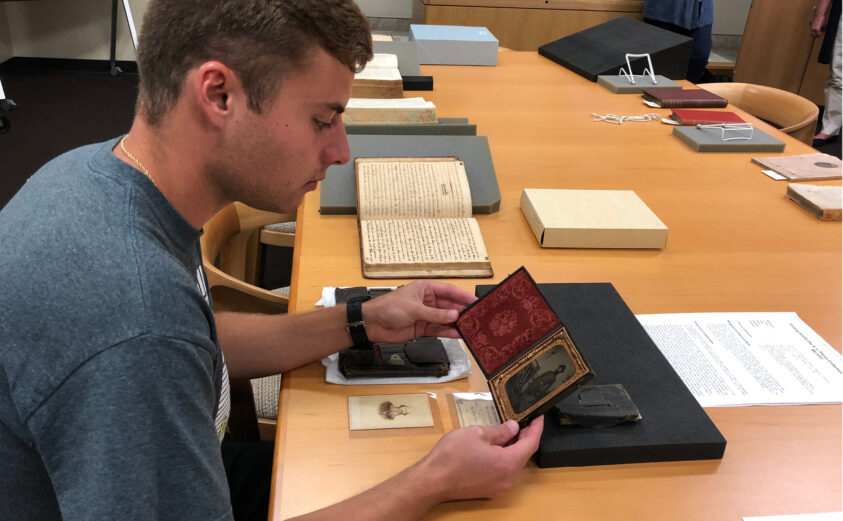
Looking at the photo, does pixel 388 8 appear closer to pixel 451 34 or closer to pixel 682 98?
pixel 451 34

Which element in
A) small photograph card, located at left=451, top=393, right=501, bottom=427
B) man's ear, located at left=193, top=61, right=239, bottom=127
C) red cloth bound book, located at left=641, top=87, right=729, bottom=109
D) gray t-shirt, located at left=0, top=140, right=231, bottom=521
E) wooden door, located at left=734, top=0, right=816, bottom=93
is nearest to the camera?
gray t-shirt, located at left=0, top=140, right=231, bottom=521

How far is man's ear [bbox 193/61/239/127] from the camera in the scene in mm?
770

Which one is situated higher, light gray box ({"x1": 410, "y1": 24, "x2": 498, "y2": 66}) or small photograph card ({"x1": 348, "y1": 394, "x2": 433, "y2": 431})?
light gray box ({"x1": 410, "y1": 24, "x2": 498, "y2": 66})

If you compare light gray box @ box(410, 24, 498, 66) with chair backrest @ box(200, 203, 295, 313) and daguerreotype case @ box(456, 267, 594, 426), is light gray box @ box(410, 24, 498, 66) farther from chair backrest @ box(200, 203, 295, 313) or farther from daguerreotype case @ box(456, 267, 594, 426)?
daguerreotype case @ box(456, 267, 594, 426)

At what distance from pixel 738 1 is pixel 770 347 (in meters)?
5.82

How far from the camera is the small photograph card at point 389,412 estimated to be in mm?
971

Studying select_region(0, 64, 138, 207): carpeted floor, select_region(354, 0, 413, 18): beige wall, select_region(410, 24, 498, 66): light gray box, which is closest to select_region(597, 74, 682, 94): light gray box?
select_region(410, 24, 498, 66): light gray box

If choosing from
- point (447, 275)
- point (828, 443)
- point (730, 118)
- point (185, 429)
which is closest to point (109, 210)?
point (185, 429)

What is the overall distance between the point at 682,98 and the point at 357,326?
186 centimetres

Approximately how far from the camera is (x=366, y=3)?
5.80 meters

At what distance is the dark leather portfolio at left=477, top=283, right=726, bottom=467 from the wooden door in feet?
15.6

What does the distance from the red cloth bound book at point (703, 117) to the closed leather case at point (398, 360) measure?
152cm

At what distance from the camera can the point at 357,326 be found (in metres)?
1.12

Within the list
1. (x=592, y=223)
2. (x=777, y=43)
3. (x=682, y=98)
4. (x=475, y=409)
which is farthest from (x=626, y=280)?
(x=777, y=43)
